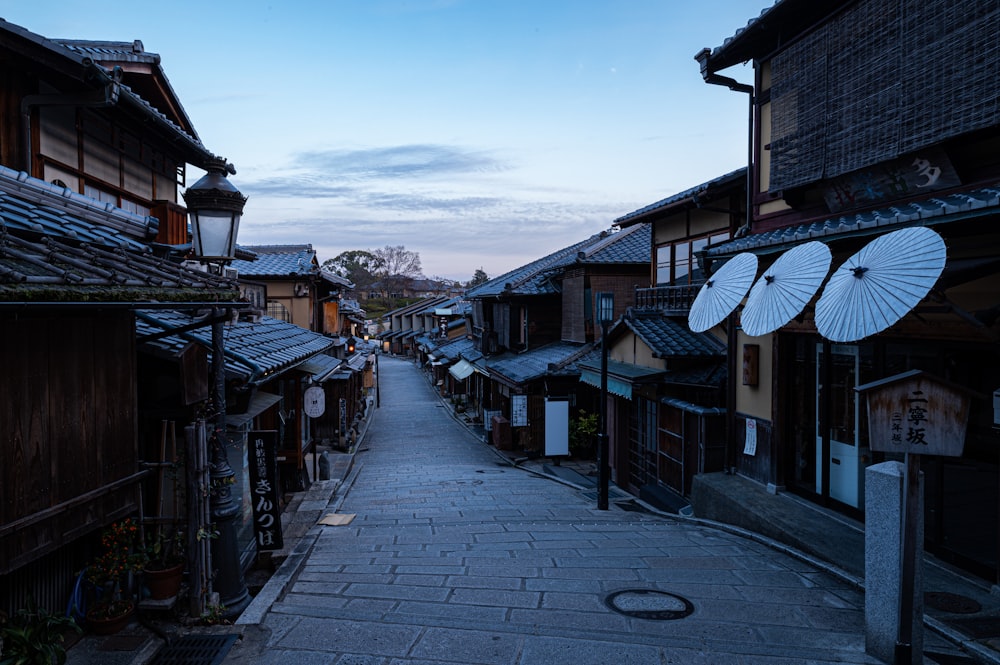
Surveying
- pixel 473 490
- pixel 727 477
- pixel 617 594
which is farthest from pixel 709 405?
pixel 617 594

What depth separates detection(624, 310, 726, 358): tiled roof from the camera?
622 inches

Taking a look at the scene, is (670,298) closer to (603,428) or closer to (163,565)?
(603,428)

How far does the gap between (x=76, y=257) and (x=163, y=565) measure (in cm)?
385

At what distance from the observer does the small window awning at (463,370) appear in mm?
35469

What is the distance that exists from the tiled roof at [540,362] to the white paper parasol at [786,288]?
15426 mm

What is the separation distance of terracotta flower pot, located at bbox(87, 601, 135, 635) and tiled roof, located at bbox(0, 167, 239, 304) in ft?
12.0

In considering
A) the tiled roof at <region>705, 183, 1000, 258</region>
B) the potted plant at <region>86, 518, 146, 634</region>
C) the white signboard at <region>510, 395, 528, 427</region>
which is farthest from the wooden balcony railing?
the potted plant at <region>86, 518, 146, 634</region>

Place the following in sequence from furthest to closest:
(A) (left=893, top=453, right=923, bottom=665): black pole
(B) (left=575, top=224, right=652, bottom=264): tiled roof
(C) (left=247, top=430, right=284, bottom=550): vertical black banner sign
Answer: (B) (left=575, top=224, right=652, bottom=264): tiled roof < (C) (left=247, top=430, right=284, bottom=550): vertical black banner sign < (A) (left=893, top=453, right=923, bottom=665): black pole

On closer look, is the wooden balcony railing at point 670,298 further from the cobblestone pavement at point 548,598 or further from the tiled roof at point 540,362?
the cobblestone pavement at point 548,598

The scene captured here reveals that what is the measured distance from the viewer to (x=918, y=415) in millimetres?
5812

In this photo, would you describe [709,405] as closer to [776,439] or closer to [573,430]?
[776,439]

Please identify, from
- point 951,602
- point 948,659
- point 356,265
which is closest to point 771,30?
point 951,602

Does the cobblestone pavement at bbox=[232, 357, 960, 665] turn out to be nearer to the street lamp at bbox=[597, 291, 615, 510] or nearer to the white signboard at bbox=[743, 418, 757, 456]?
the street lamp at bbox=[597, 291, 615, 510]

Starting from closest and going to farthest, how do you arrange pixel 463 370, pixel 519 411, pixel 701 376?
pixel 701 376, pixel 519 411, pixel 463 370
